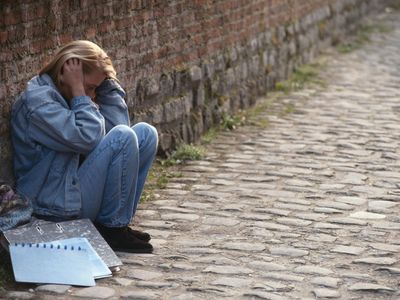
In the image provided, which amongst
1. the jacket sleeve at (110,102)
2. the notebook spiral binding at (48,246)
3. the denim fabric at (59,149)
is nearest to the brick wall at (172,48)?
the denim fabric at (59,149)

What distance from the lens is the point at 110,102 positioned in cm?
634

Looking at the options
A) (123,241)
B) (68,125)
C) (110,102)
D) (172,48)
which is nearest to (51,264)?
(123,241)

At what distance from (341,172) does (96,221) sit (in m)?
2.64

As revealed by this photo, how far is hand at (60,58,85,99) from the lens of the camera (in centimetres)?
582

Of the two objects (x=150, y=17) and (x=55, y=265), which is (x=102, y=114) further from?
(x=150, y=17)

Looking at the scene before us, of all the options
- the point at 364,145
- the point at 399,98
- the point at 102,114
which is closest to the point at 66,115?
the point at 102,114

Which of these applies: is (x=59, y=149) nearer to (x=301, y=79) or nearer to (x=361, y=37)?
(x=301, y=79)

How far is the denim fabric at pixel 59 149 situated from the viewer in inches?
225

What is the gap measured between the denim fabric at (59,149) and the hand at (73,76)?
5 cm

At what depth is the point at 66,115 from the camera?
570cm

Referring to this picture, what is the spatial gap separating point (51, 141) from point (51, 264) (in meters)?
0.76

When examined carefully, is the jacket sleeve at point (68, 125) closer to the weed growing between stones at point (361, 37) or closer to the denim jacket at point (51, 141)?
the denim jacket at point (51, 141)

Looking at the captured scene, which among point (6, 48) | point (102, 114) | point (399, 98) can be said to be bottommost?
point (399, 98)

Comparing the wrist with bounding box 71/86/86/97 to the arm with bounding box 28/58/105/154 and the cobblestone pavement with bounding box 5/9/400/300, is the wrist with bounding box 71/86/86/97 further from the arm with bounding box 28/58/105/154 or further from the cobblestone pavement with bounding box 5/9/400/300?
the cobblestone pavement with bounding box 5/9/400/300
